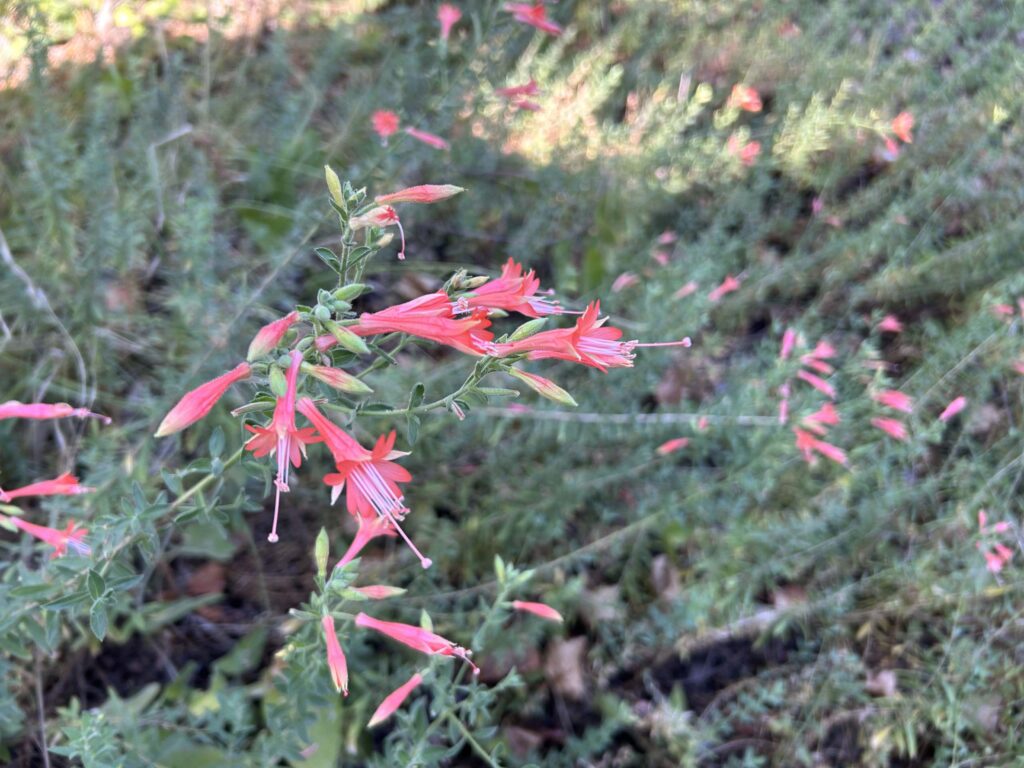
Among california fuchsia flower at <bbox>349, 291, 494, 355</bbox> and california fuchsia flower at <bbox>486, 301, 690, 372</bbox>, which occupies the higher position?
california fuchsia flower at <bbox>349, 291, 494, 355</bbox>

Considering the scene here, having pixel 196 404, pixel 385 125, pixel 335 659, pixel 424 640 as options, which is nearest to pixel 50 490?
pixel 196 404

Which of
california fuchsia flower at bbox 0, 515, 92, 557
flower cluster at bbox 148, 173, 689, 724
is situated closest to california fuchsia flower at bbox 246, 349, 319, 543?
flower cluster at bbox 148, 173, 689, 724

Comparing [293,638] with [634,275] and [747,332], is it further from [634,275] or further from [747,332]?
A: [747,332]

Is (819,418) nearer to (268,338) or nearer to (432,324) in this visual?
(432,324)

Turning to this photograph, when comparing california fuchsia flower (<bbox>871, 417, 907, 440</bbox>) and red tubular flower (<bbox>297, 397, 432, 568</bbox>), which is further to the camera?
california fuchsia flower (<bbox>871, 417, 907, 440</bbox>)

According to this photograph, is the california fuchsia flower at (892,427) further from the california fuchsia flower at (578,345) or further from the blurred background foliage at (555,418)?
the california fuchsia flower at (578,345)

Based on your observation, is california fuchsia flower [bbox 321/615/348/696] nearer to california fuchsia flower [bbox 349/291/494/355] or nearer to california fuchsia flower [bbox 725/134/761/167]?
california fuchsia flower [bbox 349/291/494/355]
